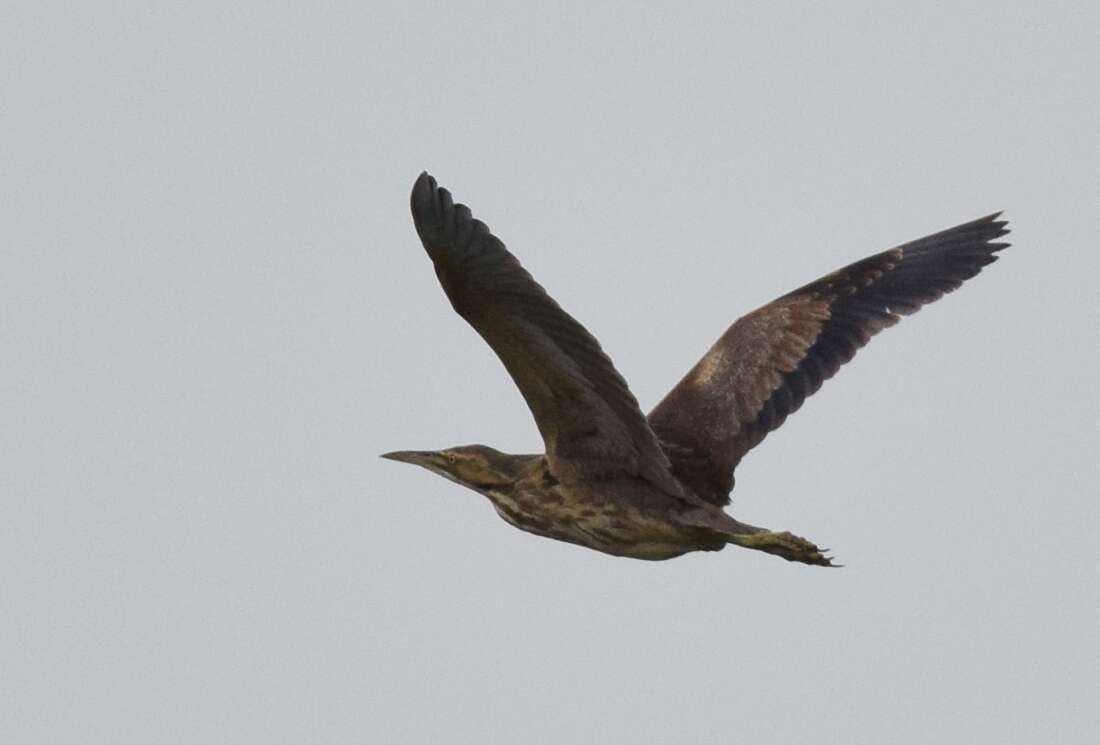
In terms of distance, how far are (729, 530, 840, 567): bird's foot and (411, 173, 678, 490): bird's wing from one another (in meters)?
0.40

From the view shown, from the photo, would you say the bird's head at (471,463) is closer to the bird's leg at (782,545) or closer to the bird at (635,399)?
the bird at (635,399)

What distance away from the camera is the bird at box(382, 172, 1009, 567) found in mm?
7676

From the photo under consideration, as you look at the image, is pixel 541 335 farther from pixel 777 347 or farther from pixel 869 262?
pixel 869 262

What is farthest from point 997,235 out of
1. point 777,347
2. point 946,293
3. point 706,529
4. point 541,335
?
point 541,335

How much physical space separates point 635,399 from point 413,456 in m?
1.48

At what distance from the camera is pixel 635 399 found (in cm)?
816

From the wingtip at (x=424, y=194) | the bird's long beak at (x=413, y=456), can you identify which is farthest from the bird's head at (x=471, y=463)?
the wingtip at (x=424, y=194)

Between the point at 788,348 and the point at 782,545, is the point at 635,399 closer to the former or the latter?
the point at 782,545

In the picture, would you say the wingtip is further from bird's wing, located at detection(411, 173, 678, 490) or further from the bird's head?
the bird's head

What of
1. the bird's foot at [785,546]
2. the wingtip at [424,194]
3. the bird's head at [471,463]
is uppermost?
the wingtip at [424,194]

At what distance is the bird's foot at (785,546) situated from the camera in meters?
8.43

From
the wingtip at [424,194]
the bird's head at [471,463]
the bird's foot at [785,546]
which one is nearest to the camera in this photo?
the wingtip at [424,194]

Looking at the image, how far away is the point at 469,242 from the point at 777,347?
2548 millimetres

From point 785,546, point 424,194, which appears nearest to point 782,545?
point 785,546
